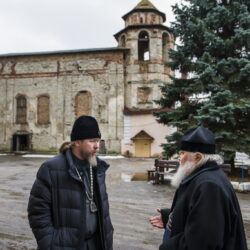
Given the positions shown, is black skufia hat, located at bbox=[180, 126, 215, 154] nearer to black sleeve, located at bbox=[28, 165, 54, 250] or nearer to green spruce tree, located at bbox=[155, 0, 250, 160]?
black sleeve, located at bbox=[28, 165, 54, 250]

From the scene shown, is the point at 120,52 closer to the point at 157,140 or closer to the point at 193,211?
the point at 157,140

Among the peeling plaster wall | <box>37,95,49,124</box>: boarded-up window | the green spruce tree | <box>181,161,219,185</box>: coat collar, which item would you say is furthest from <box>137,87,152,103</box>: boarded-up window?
<box>181,161,219,185</box>: coat collar

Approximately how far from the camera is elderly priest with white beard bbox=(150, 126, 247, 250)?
6.81 ft

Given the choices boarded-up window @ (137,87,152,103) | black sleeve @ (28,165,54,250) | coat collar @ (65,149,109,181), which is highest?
boarded-up window @ (137,87,152,103)

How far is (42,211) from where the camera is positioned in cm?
262

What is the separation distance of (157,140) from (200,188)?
84.4 feet

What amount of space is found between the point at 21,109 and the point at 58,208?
1209 inches

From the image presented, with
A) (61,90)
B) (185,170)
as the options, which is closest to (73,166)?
(185,170)

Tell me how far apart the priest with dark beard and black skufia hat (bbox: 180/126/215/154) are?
0.95 meters

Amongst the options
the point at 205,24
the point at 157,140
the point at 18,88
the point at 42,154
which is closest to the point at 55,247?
the point at 205,24

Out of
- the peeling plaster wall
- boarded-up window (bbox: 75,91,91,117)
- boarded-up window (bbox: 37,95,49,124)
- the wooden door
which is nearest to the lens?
the wooden door

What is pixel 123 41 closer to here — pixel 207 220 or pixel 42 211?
pixel 42 211

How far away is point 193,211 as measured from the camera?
214 centimetres

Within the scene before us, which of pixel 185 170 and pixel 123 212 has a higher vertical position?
pixel 185 170
